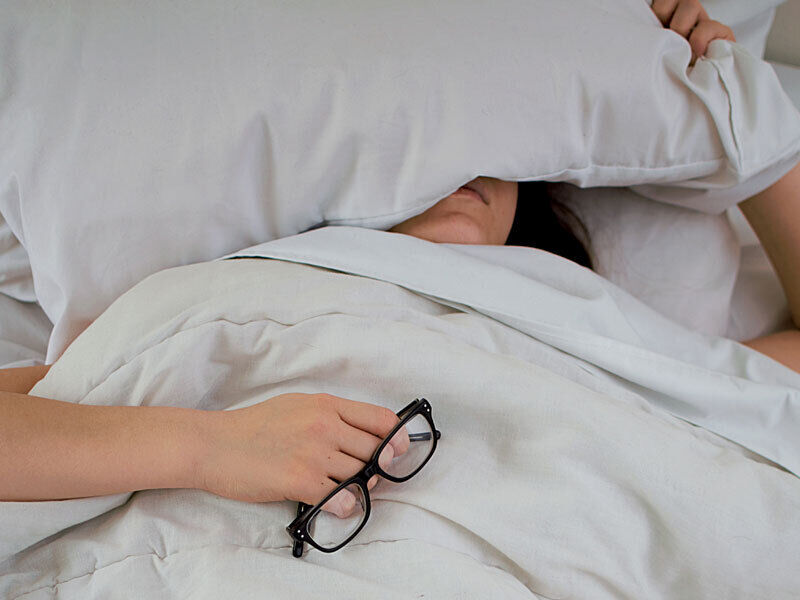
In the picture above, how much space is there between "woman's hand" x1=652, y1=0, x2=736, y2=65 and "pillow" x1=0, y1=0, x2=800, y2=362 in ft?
0.36

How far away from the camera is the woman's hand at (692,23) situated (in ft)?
3.12

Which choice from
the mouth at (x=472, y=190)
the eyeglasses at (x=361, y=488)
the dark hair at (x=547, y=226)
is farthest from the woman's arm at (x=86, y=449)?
the dark hair at (x=547, y=226)

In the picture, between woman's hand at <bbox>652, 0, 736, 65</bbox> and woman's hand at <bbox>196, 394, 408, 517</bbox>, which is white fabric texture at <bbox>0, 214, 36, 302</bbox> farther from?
woman's hand at <bbox>652, 0, 736, 65</bbox>

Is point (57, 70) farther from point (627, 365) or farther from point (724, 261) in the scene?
point (724, 261)

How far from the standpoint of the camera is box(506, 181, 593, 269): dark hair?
1.09 m

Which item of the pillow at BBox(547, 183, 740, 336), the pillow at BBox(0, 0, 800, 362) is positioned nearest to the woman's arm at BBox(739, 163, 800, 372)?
the pillow at BBox(547, 183, 740, 336)

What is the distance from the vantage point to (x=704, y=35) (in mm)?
952

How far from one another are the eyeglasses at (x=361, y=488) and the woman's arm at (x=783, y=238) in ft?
1.90

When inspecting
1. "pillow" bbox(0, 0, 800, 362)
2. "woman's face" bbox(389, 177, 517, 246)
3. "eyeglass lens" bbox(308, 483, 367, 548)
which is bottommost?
"eyeglass lens" bbox(308, 483, 367, 548)

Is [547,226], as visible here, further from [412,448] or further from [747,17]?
[412,448]

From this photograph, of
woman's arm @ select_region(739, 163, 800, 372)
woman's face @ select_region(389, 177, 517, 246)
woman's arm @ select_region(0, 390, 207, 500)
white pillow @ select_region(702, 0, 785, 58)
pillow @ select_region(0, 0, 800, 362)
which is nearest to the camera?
woman's arm @ select_region(0, 390, 207, 500)

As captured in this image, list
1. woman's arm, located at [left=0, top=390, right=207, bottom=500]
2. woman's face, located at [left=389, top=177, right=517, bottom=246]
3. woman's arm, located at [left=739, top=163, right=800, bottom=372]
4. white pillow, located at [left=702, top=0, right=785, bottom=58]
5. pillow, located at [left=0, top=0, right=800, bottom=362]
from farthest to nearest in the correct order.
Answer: white pillow, located at [left=702, top=0, right=785, bottom=58]
woman's arm, located at [left=739, top=163, right=800, bottom=372]
woman's face, located at [left=389, top=177, right=517, bottom=246]
pillow, located at [left=0, top=0, right=800, bottom=362]
woman's arm, located at [left=0, top=390, right=207, bottom=500]

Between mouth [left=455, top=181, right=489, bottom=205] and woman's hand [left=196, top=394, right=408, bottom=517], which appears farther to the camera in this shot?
mouth [left=455, top=181, right=489, bottom=205]

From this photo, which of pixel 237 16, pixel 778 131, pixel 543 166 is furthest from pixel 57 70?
pixel 778 131
